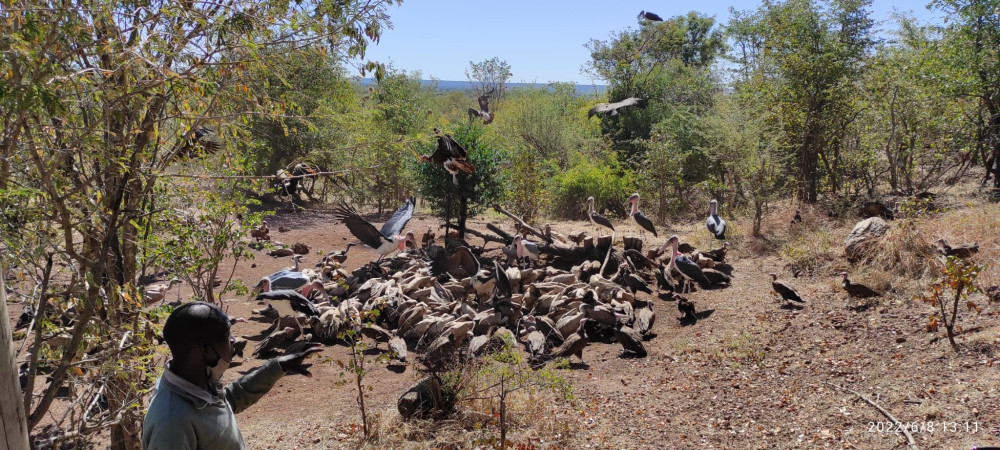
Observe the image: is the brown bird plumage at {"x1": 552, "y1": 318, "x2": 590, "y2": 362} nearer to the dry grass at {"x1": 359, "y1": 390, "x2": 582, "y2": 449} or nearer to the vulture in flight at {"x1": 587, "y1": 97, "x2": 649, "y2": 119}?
the dry grass at {"x1": 359, "y1": 390, "x2": 582, "y2": 449}

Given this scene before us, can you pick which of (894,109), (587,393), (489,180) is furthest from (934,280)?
(489,180)

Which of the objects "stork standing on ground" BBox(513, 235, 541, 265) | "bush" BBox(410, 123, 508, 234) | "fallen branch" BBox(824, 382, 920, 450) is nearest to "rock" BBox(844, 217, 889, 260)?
"fallen branch" BBox(824, 382, 920, 450)

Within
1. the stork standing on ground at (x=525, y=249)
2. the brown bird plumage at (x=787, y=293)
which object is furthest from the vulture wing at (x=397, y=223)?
the brown bird plumage at (x=787, y=293)

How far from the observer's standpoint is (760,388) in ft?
18.4

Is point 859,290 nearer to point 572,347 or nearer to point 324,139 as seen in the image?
point 572,347

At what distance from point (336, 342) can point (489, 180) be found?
4661 millimetres

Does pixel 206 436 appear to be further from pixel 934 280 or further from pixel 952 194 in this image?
pixel 952 194

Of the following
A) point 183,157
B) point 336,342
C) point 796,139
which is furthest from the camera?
point 796,139

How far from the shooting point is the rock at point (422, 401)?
5137mm

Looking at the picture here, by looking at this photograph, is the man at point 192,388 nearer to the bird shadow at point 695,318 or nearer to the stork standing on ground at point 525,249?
the bird shadow at point 695,318

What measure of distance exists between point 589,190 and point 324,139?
6.47 m

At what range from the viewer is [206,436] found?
210 centimetres

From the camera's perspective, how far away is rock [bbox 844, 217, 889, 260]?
8.23 m

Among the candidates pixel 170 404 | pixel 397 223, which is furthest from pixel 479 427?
pixel 397 223
